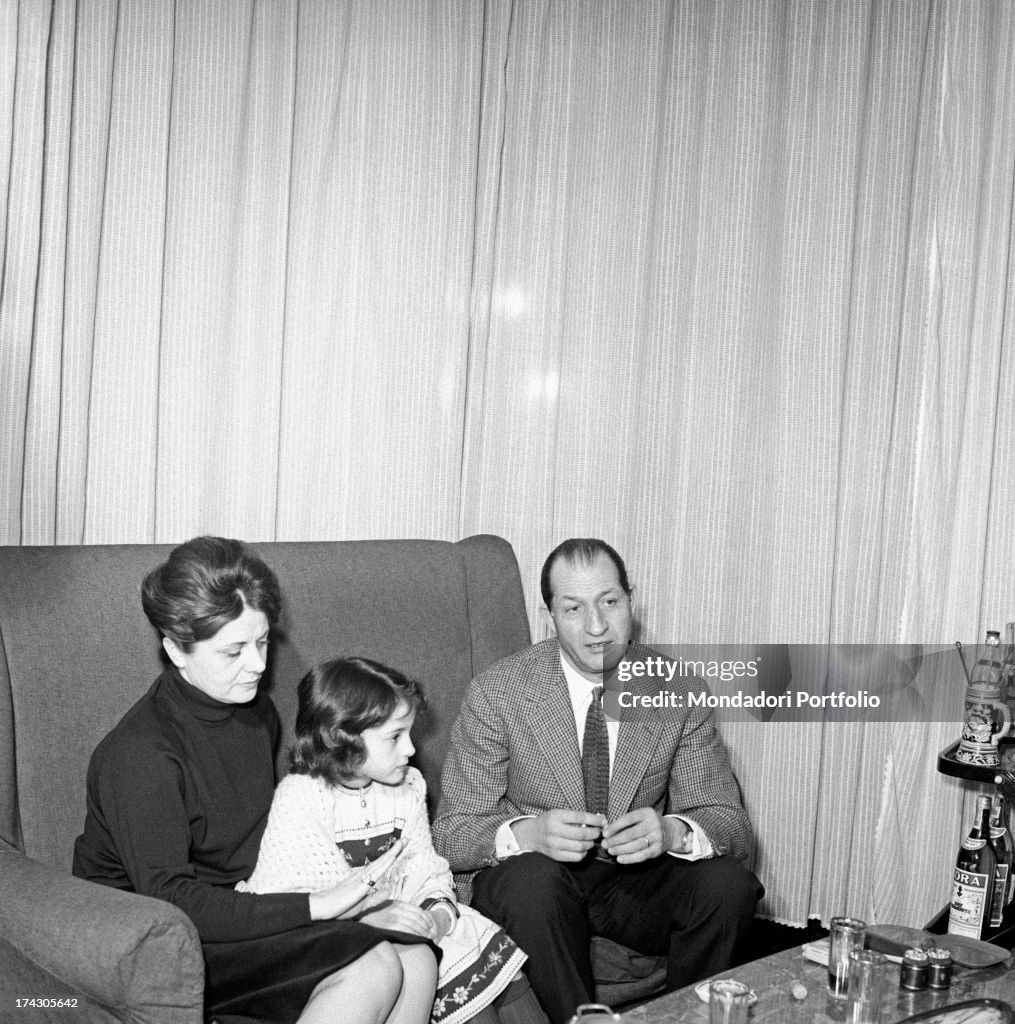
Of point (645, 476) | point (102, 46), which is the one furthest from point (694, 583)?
point (102, 46)

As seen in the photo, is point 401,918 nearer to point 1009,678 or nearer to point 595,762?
point 595,762

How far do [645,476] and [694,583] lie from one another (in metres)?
0.29

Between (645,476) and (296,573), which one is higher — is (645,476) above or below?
above

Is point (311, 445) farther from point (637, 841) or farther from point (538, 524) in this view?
point (637, 841)

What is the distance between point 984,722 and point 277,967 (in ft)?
4.60

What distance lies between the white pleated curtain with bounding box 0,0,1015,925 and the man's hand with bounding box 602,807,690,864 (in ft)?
2.93

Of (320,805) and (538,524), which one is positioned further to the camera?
(538,524)

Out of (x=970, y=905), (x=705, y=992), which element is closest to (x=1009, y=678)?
(x=970, y=905)

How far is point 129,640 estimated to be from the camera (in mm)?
2117

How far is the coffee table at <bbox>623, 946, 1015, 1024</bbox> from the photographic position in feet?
5.53

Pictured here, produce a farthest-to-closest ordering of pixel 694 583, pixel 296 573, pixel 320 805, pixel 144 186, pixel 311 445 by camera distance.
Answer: pixel 694 583
pixel 311 445
pixel 144 186
pixel 296 573
pixel 320 805

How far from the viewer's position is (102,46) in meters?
2.47

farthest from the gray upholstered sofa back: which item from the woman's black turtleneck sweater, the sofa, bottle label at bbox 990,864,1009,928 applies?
bottle label at bbox 990,864,1009,928

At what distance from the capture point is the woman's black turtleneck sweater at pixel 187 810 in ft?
5.88
